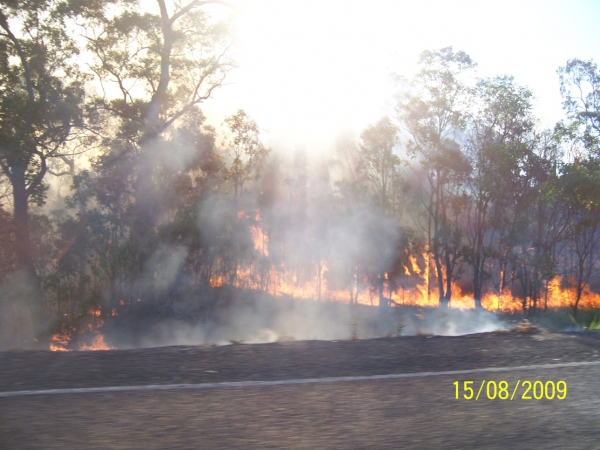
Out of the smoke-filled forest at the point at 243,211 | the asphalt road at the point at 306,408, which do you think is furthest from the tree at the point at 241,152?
the asphalt road at the point at 306,408

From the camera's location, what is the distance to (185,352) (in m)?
5.62

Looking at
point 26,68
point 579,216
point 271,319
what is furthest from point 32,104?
point 579,216

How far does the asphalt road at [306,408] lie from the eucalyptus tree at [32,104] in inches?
680

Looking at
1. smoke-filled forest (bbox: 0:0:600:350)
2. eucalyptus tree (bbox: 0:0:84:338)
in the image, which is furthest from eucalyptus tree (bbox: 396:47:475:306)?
eucalyptus tree (bbox: 0:0:84:338)

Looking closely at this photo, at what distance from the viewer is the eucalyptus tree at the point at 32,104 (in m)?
20.1

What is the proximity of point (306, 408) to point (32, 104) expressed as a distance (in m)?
20.4

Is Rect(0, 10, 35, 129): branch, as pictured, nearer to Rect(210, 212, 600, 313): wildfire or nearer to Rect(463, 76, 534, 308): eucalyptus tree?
Rect(210, 212, 600, 313): wildfire

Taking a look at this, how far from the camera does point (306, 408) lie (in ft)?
12.8

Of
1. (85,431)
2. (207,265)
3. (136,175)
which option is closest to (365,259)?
(207,265)

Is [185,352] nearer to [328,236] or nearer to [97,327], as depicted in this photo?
[97,327]

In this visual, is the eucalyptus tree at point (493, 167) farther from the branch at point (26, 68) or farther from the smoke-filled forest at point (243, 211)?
the branch at point (26, 68)

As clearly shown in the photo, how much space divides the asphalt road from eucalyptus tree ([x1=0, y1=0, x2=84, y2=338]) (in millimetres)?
17264
